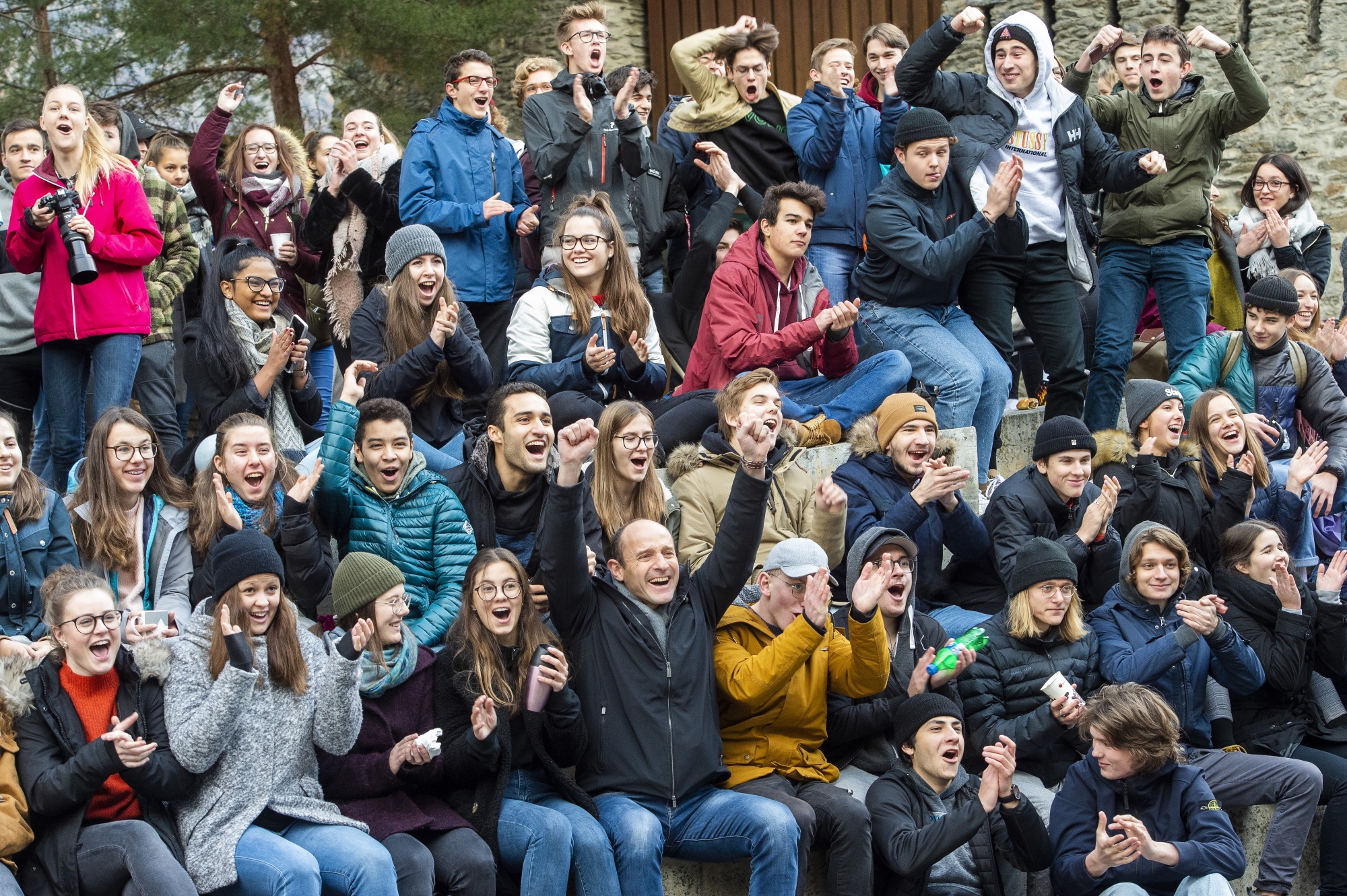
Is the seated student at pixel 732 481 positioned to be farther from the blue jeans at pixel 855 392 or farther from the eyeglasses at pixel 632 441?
the blue jeans at pixel 855 392

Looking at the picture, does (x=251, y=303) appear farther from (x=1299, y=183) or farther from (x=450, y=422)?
(x=1299, y=183)

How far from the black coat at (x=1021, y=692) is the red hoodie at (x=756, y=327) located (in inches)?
67.5

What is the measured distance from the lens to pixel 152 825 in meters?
4.76

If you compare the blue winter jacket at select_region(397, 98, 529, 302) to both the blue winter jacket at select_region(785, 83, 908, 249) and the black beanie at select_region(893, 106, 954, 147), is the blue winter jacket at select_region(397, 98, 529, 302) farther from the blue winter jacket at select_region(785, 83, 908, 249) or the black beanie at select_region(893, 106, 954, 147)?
the black beanie at select_region(893, 106, 954, 147)

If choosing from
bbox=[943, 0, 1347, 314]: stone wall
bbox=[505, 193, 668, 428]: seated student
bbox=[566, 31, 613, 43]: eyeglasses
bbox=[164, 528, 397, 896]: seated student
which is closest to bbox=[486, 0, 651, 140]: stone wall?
bbox=[943, 0, 1347, 314]: stone wall

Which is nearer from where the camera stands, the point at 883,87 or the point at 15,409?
the point at 15,409

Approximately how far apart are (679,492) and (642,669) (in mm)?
1237

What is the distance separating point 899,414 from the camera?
6.62 meters

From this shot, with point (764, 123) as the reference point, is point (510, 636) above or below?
below

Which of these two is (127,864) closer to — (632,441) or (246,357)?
(632,441)

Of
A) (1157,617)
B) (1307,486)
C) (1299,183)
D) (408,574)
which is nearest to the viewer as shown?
(408,574)

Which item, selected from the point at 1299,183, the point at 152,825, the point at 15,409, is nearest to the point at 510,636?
the point at 152,825

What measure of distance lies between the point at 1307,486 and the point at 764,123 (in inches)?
135

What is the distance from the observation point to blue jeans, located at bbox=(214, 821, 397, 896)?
468 cm
